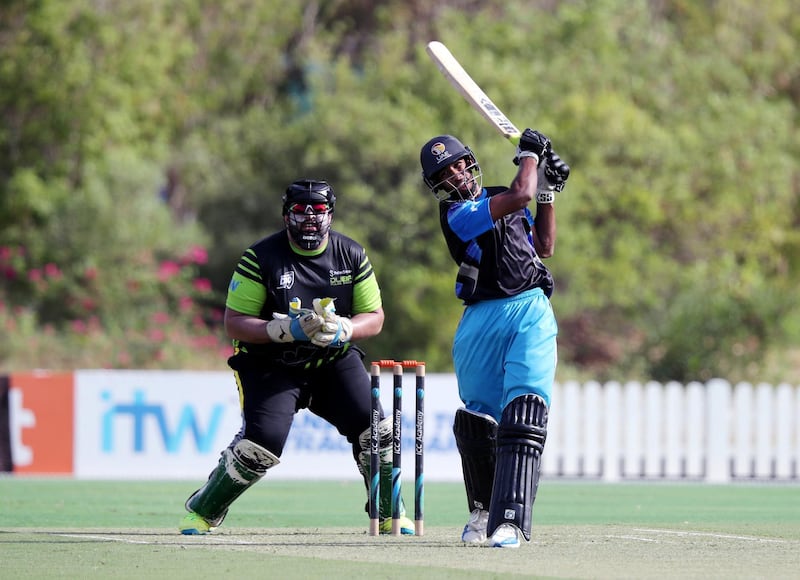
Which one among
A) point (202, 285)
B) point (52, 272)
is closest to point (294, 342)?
point (202, 285)

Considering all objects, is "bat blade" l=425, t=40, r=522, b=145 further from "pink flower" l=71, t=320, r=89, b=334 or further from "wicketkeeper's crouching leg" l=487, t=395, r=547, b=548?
"pink flower" l=71, t=320, r=89, b=334

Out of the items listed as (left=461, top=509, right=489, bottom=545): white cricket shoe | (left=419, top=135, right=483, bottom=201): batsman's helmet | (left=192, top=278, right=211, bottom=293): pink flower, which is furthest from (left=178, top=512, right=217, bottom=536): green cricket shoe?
(left=192, top=278, right=211, bottom=293): pink flower

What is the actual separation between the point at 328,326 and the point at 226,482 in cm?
105

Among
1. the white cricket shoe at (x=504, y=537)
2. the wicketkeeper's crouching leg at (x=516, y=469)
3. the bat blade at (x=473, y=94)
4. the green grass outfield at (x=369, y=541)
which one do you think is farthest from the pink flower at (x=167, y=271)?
the white cricket shoe at (x=504, y=537)

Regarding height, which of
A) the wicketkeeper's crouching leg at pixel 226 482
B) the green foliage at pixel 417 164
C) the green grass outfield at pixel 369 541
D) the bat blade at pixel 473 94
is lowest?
the green grass outfield at pixel 369 541

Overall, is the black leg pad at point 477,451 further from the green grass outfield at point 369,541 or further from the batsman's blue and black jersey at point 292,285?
the batsman's blue and black jersey at point 292,285

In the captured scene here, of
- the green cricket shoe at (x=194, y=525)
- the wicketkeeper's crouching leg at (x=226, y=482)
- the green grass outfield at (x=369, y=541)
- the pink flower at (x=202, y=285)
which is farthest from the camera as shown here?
the pink flower at (x=202, y=285)

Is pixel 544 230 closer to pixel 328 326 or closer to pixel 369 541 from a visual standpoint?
pixel 328 326

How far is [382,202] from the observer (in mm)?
25297

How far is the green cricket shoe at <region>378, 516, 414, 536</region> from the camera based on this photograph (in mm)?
8578

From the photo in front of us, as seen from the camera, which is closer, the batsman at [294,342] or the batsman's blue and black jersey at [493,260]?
the batsman's blue and black jersey at [493,260]

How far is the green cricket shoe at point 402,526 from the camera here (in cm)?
858

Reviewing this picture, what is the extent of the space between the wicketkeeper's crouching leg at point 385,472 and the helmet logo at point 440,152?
1.55m

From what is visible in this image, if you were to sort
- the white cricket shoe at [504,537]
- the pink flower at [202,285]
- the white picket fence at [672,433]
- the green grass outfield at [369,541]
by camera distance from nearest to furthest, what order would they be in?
the green grass outfield at [369,541], the white cricket shoe at [504,537], the white picket fence at [672,433], the pink flower at [202,285]
